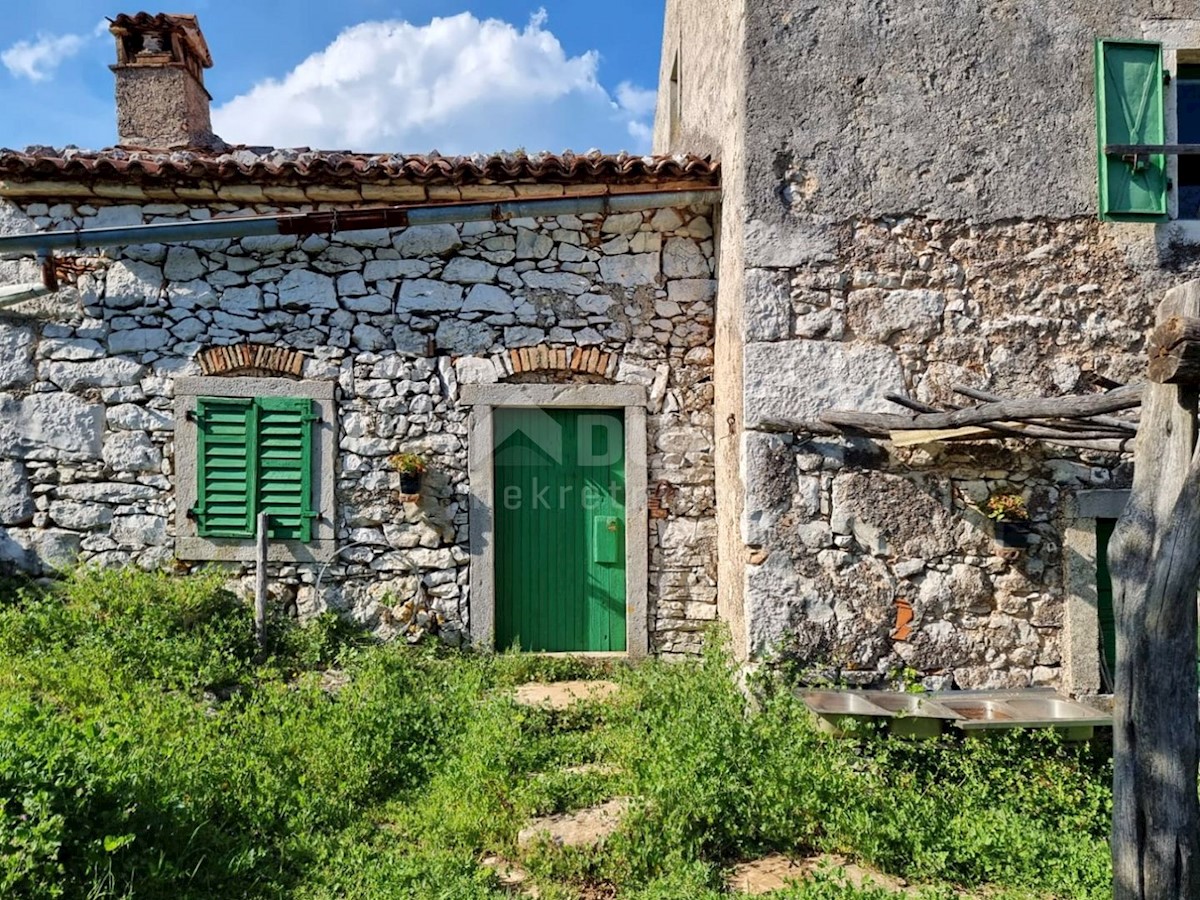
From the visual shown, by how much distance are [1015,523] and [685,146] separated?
446 cm

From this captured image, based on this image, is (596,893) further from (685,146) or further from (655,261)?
(685,146)

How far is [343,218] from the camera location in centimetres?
571

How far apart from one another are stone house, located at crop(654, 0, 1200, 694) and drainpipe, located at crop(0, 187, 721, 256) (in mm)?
872

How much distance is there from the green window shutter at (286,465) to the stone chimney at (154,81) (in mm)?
3199

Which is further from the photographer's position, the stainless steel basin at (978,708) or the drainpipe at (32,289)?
the drainpipe at (32,289)

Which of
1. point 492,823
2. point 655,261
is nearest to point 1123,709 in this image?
point 492,823

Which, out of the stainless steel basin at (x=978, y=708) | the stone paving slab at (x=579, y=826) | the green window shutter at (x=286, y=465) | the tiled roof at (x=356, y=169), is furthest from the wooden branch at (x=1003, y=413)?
the green window shutter at (x=286, y=465)

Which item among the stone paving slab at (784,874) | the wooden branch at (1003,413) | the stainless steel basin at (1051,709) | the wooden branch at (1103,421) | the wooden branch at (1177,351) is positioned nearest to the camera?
the wooden branch at (1177,351)

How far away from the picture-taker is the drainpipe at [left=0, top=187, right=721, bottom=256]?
5.69m

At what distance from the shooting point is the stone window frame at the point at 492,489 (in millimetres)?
6008

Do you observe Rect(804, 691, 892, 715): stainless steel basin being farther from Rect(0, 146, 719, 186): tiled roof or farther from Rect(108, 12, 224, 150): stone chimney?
Rect(108, 12, 224, 150): stone chimney

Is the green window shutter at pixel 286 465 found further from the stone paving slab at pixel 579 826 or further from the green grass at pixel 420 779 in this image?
the stone paving slab at pixel 579 826

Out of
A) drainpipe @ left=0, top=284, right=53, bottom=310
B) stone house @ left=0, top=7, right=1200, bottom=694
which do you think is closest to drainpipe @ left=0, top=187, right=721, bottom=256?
stone house @ left=0, top=7, right=1200, bottom=694

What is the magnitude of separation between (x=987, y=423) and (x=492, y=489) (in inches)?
134
